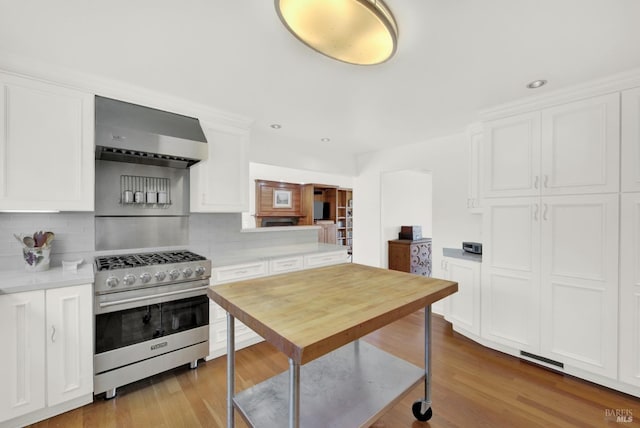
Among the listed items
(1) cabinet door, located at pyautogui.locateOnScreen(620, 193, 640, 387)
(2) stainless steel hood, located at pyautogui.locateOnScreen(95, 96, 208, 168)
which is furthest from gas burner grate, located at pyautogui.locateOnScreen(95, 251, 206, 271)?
(1) cabinet door, located at pyautogui.locateOnScreen(620, 193, 640, 387)

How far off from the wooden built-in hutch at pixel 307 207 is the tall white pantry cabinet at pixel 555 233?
13.6ft

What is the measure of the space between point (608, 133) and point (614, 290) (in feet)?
4.06

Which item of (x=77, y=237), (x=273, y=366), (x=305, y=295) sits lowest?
(x=273, y=366)

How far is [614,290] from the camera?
210cm

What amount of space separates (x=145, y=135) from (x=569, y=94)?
11.8 ft

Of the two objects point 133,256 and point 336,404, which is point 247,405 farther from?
point 133,256

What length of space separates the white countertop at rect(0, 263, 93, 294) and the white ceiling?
1.51 meters

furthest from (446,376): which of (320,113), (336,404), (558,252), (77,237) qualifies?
(77,237)

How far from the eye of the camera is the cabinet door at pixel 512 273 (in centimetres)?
247

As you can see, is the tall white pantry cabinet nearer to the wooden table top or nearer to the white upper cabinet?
the white upper cabinet

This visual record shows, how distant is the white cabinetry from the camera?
2861mm

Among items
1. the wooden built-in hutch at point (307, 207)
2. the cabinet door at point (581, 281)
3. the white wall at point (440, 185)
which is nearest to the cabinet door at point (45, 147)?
the white wall at point (440, 185)

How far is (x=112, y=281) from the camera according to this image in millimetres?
1981

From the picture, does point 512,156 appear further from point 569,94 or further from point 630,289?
point 630,289
